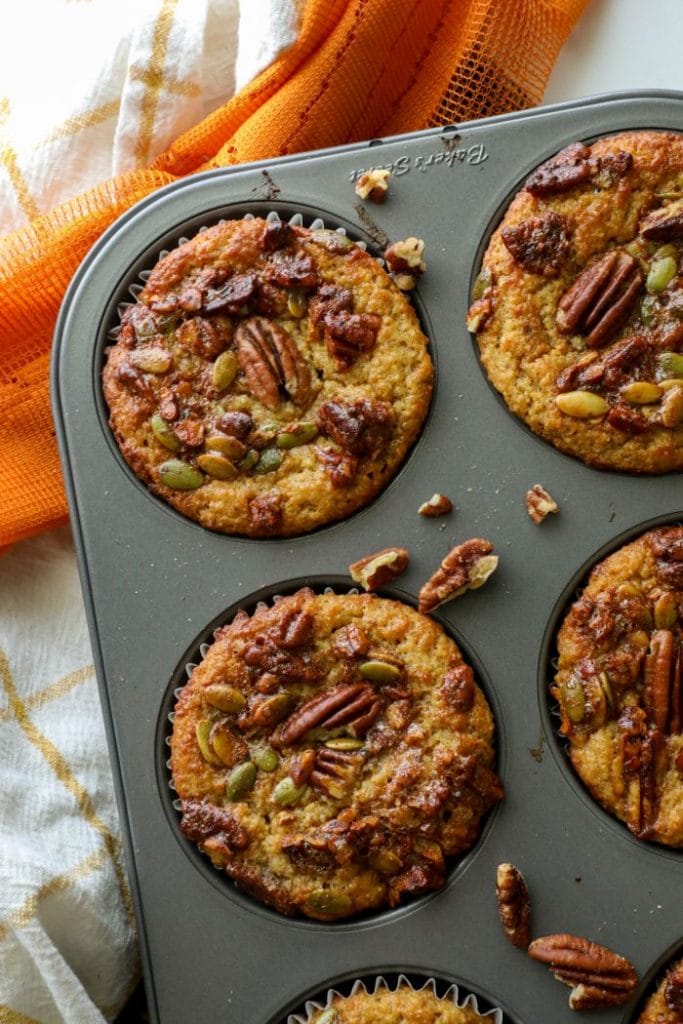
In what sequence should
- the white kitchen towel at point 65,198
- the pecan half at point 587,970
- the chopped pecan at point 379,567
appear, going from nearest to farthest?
1. the pecan half at point 587,970
2. the chopped pecan at point 379,567
3. the white kitchen towel at point 65,198

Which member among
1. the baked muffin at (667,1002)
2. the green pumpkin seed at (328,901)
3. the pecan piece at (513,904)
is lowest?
the baked muffin at (667,1002)

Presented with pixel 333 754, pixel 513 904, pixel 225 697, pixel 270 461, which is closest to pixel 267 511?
pixel 270 461

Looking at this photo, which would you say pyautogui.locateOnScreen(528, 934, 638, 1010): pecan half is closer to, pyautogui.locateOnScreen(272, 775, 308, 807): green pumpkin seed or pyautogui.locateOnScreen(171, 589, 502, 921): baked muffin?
pyautogui.locateOnScreen(171, 589, 502, 921): baked muffin

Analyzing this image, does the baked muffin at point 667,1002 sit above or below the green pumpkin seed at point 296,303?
below

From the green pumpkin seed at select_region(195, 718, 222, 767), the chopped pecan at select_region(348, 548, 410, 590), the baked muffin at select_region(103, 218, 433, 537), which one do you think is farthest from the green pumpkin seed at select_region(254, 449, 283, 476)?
the green pumpkin seed at select_region(195, 718, 222, 767)

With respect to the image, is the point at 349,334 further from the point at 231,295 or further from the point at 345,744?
the point at 345,744

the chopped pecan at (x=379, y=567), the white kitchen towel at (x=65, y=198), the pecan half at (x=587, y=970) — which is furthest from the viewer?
the white kitchen towel at (x=65, y=198)

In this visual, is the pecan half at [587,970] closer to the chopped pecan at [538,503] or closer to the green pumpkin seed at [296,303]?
the chopped pecan at [538,503]

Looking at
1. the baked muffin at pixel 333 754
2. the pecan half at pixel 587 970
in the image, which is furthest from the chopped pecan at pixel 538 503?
the pecan half at pixel 587 970
